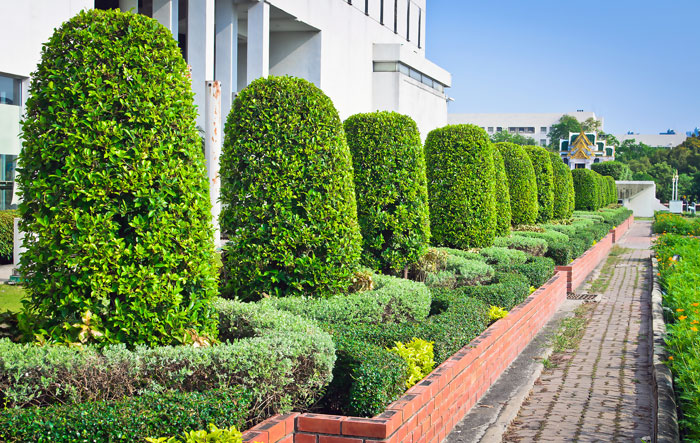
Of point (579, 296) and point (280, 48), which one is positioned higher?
point (280, 48)

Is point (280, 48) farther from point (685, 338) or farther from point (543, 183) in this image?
point (685, 338)

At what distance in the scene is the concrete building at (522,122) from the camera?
136 metres

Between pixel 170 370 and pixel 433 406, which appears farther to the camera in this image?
pixel 433 406

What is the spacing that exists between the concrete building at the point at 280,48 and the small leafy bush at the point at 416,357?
5057mm

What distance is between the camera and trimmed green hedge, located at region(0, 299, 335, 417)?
3.63m

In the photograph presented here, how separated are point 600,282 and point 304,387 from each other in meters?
12.1

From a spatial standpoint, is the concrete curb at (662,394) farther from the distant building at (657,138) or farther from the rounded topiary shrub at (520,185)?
the distant building at (657,138)

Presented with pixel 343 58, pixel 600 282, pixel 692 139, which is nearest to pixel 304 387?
pixel 600 282

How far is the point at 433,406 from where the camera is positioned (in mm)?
4867

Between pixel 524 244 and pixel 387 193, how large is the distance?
5377mm

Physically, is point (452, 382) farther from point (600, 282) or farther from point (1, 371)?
point (600, 282)

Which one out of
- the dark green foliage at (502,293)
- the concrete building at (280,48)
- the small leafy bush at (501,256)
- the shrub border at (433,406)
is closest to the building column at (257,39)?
the concrete building at (280,48)

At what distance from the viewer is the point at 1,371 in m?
3.58

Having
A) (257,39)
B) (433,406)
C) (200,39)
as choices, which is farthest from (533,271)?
(257,39)
